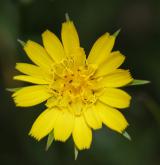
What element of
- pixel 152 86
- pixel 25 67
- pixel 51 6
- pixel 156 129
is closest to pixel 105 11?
pixel 51 6

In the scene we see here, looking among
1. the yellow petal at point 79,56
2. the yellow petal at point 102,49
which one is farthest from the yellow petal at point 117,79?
the yellow petal at point 79,56

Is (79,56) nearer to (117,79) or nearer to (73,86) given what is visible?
(73,86)

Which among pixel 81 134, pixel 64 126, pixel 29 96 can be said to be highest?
pixel 29 96

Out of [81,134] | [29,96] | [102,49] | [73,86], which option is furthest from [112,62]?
[29,96]

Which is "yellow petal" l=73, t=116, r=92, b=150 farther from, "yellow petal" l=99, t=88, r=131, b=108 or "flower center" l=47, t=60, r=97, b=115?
"yellow petal" l=99, t=88, r=131, b=108

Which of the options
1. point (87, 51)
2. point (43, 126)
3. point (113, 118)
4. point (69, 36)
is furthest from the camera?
point (87, 51)

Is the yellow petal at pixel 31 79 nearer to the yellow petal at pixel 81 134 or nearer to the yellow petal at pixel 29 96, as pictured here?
the yellow petal at pixel 29 96
